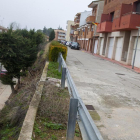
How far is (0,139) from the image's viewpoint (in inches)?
175

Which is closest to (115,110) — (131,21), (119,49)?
(131,21)

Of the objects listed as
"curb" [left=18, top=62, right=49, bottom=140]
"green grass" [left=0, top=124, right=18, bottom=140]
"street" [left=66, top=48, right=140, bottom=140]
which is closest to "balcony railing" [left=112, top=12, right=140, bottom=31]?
"street" [left=66, top=48, right=140, bottom=140]

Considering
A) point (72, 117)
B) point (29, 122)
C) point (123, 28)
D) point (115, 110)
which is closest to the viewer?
point (72, 117)

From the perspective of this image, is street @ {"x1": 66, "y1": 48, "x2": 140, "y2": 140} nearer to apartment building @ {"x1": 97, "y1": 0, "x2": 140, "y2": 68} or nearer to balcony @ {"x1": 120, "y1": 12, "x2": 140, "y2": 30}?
balcony @ {"x1": 120, "y1": 12, "x2": 140, "y2": 30}

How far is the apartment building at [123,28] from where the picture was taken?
1751 cm

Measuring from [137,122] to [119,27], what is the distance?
54.5 ft

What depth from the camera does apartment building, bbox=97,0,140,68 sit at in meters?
17.5

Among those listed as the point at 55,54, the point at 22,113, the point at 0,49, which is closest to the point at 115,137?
the point at 22,113

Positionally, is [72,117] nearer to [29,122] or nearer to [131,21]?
[29,122]

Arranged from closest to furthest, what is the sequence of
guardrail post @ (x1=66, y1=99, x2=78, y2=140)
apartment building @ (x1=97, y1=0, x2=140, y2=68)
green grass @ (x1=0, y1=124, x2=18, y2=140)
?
guardrail post @ (x1=66, y1=99, x2=78, y2=140) < green grass @ (x1=0, y1=124, x2=18, y2=140) < apartment building @ (x1=97, y1=0, x2=140, y2=68)

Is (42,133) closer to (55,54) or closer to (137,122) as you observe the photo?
(137,122)

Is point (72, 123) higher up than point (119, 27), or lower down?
lower down

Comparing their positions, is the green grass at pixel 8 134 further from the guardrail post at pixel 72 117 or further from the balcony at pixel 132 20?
the balcony at pixel 132 20

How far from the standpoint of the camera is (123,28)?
18672 mm
